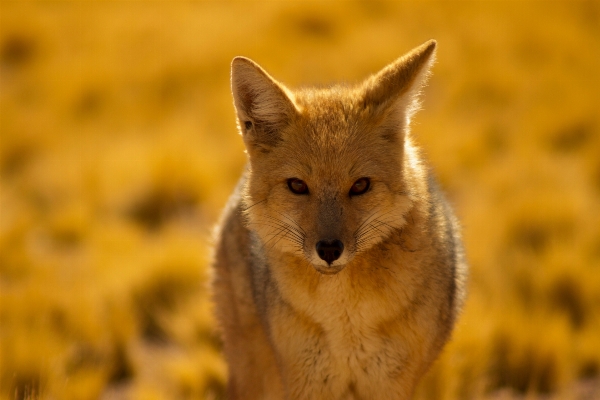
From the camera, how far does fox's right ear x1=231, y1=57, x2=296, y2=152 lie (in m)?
3.16

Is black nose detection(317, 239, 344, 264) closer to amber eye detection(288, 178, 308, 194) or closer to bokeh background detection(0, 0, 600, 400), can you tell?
amber eye detection(288, 178, 308, 194)

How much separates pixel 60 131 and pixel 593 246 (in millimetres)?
7070

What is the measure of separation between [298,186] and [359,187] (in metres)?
0.27

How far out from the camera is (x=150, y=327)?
18.3 ft

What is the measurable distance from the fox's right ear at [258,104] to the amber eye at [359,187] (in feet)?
1.54

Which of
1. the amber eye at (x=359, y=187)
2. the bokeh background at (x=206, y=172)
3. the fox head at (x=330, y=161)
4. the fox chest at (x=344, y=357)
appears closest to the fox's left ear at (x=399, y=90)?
the fox head at (x=330, y=161)

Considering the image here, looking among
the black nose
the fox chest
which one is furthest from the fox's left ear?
the fox chest

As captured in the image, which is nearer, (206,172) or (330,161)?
(330,161)

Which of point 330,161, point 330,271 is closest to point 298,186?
point 330,161

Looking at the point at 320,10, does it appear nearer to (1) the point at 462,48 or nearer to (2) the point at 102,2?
(1) the point at 462,48

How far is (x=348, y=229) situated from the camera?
9.57ft

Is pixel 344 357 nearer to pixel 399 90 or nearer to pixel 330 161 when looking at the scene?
pixel 330 161

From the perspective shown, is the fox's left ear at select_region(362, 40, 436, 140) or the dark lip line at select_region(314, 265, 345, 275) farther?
the fox's left ear at select_region(362, 40, 436, 140)

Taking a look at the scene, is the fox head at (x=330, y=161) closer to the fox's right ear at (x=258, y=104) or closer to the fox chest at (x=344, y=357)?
the fox's right ear at (x=258, y=104)
